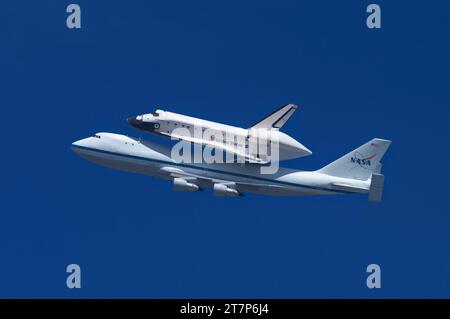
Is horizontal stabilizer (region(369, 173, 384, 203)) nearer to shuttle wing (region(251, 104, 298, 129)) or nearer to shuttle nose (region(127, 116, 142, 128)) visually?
shuttle wing (region(251, 104, 298, 129))

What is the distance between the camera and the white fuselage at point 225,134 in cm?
12294

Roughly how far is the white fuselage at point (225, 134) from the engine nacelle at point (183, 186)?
13.7 feet

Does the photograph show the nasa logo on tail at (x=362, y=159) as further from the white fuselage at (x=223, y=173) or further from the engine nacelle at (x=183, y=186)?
the engine nacelle at (x=183, y=186)

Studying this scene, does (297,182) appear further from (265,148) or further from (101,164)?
(101,164)

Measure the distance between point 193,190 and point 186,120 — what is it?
700cm

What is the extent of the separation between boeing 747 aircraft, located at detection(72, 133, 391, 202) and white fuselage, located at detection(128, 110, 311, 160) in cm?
238

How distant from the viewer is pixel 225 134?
123500 mm

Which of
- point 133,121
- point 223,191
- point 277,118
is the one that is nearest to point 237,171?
point 223,191

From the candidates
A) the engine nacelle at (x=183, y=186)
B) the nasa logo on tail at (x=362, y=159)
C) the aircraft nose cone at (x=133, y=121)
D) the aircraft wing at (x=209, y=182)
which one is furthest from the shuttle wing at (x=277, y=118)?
the aircraft nose cone at (x=133, y=121)

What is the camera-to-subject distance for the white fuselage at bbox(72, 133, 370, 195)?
125 metres

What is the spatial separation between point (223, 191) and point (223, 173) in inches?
106

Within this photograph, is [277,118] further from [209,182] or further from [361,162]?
[361,162]

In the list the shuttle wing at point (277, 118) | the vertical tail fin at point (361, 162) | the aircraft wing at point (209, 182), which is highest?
the shuttle wing at point (277, 118)

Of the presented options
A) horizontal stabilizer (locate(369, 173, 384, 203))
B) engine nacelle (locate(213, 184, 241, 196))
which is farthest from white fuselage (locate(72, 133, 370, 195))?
horizontal stabilizer (locate(369, 173, 384, 203))
